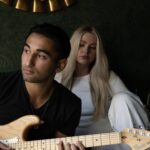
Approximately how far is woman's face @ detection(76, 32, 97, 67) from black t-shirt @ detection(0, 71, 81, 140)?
630mm

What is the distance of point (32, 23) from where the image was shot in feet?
7.51

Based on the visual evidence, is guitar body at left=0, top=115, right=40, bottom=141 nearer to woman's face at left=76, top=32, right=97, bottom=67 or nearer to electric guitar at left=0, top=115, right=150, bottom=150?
electric guitar at left=0, top=115, right=150, bottom=150

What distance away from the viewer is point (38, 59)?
1.34 m

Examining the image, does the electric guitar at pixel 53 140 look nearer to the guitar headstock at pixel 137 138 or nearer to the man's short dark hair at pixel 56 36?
the guitar headstock at pixel 137 138

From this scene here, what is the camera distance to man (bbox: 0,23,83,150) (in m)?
1.38

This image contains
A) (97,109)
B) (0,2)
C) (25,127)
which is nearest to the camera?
(25,127)

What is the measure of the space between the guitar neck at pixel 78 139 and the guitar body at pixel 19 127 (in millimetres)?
35

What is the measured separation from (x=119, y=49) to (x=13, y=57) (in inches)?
28.6

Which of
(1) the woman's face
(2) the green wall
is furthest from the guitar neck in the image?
(2) the green wall

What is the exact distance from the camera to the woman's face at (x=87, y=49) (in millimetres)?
2076

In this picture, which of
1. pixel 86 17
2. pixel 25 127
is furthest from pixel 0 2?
pixel 25 127

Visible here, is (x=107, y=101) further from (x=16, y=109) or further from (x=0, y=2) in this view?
(x=0, y=2)

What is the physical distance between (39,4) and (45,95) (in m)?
0.94

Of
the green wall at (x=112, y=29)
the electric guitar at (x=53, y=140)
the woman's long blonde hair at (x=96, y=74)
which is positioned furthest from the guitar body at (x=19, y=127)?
the green wall at (x=112, y=29)
